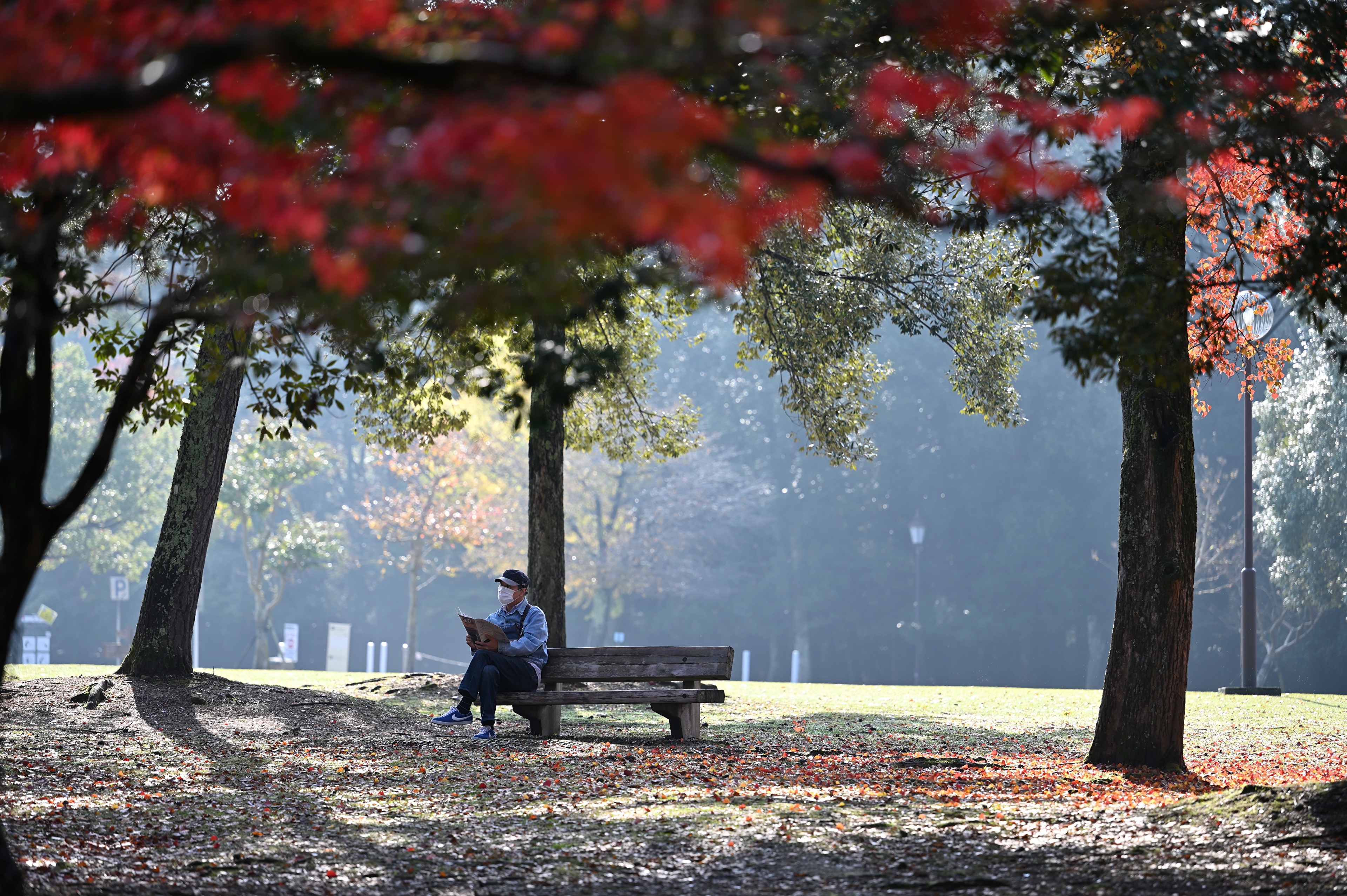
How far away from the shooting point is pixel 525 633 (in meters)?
10.8

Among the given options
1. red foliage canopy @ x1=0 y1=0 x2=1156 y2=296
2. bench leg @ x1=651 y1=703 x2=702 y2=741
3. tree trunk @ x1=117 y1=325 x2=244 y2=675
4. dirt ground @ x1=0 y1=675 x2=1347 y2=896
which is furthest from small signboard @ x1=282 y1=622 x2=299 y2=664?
red foliage canopy @ x1=0 y1=0 x2=1156 y2=296

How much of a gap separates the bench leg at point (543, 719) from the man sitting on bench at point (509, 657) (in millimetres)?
245

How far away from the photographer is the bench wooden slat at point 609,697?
10.1 meters

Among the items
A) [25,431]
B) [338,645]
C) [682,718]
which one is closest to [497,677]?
[682,718]

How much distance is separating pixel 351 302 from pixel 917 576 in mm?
40255

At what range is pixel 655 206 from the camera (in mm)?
2584

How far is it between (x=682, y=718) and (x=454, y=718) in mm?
2142

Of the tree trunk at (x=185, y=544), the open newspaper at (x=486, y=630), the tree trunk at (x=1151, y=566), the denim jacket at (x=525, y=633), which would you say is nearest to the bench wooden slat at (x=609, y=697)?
the denim jacket at (x=525, y=633)

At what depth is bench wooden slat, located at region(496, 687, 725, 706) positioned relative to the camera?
33.1 ft

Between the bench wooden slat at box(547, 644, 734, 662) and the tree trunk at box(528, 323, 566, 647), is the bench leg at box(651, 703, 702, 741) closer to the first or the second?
the bench wooden slat at box(547, 644, 734, 662)

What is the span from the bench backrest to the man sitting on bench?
0.66 ft

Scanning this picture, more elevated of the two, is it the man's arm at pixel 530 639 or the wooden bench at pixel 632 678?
the man's arm at pixel 530 639

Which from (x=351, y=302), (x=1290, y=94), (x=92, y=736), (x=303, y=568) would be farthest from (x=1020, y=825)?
(x=303, y=568)

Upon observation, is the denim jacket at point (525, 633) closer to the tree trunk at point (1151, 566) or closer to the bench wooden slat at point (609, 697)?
the bench wooden slat at point (609, 697)
